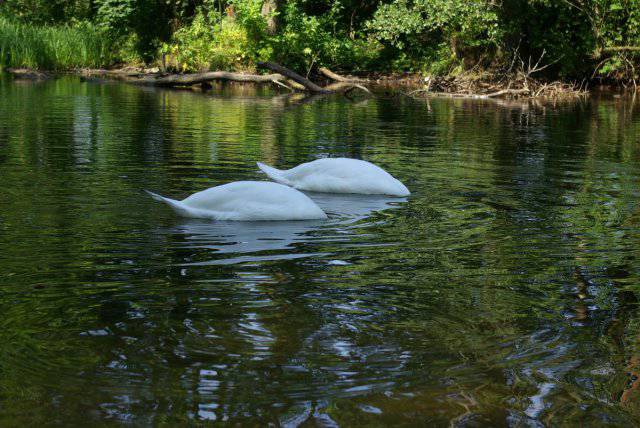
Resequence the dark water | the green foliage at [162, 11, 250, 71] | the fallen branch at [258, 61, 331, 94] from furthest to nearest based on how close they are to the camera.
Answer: the green foliage at [162, 11, 250, 71], the fallen branch at [258, 61, 331, 94], the dark water

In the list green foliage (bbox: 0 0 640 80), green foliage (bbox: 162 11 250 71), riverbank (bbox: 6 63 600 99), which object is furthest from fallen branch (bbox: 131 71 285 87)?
green foliage (bbox: 0 0 640 80)

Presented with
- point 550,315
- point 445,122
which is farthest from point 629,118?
point 550,315

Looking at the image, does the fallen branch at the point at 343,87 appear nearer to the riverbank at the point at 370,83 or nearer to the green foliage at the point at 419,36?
the riverbank at the point at 370,83

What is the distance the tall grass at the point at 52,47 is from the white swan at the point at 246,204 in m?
25.8

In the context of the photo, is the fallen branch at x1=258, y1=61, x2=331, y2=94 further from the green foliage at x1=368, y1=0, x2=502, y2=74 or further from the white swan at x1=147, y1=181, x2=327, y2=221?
the white swan at x1=147, y1=181, x2=327, y2=221

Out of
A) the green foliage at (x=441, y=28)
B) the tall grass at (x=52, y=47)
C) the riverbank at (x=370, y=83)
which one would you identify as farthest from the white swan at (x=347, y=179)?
the tall grass at (x=52, y=47)

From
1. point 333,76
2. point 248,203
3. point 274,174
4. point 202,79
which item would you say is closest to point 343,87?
point 333,76

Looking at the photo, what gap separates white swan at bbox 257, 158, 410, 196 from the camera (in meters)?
9.08

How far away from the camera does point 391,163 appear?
458 inches

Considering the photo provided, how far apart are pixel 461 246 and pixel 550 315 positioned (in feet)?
5.94

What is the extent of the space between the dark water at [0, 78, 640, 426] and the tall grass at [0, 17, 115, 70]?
21345mm

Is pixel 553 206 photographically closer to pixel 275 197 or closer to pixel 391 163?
pixel 275 197

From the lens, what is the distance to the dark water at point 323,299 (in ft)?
12.2

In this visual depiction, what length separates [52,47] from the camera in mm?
32250
